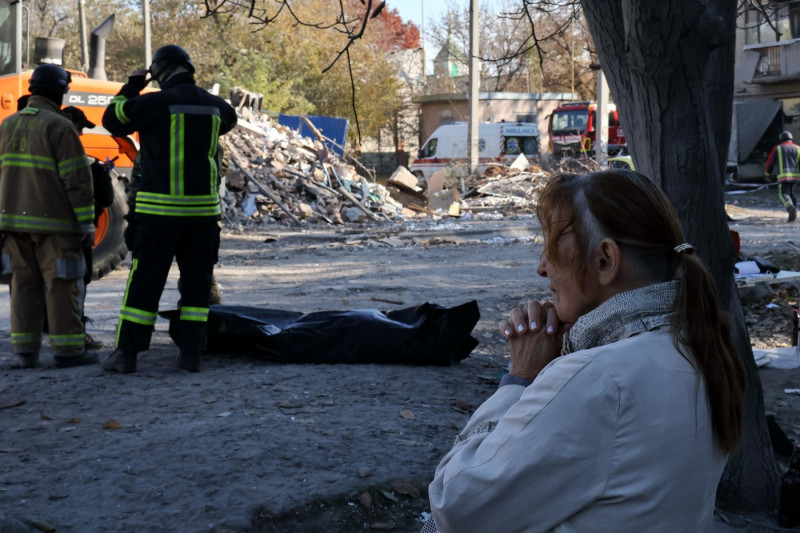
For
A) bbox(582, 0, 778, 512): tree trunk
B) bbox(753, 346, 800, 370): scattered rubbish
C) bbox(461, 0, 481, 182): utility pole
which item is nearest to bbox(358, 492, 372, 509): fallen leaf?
bbox(582, 0, 778, 512): tree trunk

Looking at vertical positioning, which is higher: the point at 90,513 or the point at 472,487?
the point at 472,487

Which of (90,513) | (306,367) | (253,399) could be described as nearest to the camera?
(90,513)

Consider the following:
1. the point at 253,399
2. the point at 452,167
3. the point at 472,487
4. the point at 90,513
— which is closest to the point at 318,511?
the point at 90,513

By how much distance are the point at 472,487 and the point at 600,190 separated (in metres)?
0.58

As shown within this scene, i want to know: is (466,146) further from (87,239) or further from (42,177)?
(42,177)

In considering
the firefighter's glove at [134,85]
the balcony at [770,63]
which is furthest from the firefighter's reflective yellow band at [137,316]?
the balcony at [770,63]

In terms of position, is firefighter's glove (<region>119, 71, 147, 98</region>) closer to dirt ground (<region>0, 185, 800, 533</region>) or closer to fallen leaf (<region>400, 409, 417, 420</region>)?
dirt ground (<region>0, 185, 800, 533</region>)

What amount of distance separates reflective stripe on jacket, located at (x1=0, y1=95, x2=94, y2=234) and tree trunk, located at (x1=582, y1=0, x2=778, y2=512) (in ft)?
11.7

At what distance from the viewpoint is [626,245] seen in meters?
1.68

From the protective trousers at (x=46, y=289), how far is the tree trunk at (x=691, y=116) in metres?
3.73

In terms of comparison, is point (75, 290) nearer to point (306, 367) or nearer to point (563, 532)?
point (306, 367)

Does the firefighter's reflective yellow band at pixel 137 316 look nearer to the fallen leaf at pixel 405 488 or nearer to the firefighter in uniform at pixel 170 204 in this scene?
the firefighter in uniform at pixel 170 204

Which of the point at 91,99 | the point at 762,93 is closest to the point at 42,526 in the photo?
the point at 91,99

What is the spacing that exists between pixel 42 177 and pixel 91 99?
218 inches
